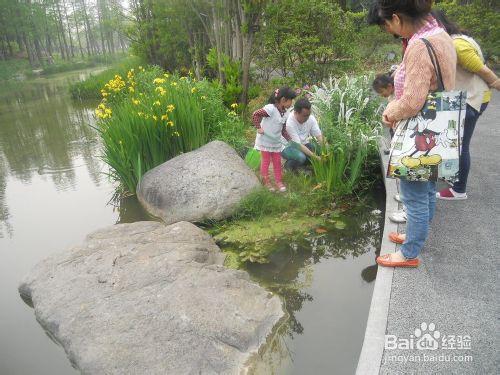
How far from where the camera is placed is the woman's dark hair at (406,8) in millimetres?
1887

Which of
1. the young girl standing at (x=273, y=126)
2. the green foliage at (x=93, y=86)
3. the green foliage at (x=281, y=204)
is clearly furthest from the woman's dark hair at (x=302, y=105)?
the green foliage at (x=93, y=86)

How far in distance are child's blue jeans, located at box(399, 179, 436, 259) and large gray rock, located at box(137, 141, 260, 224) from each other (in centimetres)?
190

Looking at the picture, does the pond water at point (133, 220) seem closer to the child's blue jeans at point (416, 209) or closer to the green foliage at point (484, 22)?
the child's blue jeans at point (416, 209)

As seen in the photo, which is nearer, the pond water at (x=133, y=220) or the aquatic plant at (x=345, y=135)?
the pond water at (x=133, y=220)

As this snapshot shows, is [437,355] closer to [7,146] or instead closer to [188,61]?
[7,146]

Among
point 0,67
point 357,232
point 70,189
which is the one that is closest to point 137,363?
point 357,232

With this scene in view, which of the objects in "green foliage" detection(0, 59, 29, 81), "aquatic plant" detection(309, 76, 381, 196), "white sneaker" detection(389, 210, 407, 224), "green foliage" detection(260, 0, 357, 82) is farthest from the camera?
"green foliage" detection(0, 59, 29, 81)

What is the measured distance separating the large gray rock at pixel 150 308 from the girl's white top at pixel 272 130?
1347 mm

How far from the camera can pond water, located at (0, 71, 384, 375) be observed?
2357mm

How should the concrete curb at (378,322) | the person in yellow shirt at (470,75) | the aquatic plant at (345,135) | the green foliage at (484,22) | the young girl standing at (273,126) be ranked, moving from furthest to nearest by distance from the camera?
the green foliage at (484,22) < the young girl standing at (273,126) < the aquatic plant at (345,135) < the person in yellow shirt at (470,75) < the concrete curb at (378,322)

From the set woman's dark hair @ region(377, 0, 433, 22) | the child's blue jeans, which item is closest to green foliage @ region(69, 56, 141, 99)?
woman's dark hair @ region(377, 0, 433, 22)

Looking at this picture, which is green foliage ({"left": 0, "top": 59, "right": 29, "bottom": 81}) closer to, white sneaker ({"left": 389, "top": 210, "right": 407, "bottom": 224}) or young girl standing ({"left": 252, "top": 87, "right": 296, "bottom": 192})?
young girl standing ({"left": 252, "top": 87, "right": 296, "bottom": 192})

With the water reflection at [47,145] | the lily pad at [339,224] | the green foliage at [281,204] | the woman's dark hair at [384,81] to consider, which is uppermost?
the woman's dark hair at [384,81]

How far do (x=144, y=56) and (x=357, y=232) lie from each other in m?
10.6
